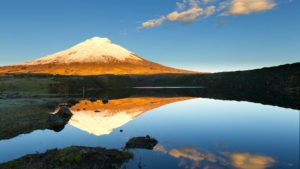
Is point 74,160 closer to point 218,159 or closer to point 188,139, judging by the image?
point 218,159

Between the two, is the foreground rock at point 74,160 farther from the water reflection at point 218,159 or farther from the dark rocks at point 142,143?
the water reflection at point 218,159

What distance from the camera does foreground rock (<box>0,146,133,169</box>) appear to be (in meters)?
26.2

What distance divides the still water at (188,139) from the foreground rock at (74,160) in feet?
5.02

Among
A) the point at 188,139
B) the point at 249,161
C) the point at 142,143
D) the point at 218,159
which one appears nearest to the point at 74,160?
the point at 142,143

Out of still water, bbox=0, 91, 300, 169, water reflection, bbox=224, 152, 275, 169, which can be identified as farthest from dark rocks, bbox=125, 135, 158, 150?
water reflection, bbox=224, 152, 275, 169

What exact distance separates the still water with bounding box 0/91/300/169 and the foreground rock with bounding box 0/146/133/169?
153 cm

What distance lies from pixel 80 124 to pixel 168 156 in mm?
25370

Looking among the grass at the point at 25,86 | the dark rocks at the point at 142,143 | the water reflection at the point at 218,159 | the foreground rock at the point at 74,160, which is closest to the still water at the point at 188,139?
→ the water reflection at the point at 218,159

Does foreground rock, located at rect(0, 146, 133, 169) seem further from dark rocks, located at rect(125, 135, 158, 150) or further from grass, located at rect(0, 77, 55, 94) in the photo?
grass, located at rect(0, 77, 55, 94)

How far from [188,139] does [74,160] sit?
56.6ft

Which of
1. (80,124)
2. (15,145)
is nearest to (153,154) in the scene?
(15,145)

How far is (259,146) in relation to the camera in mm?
36312

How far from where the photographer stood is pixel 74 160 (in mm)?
27172

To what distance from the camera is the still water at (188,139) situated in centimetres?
2947
